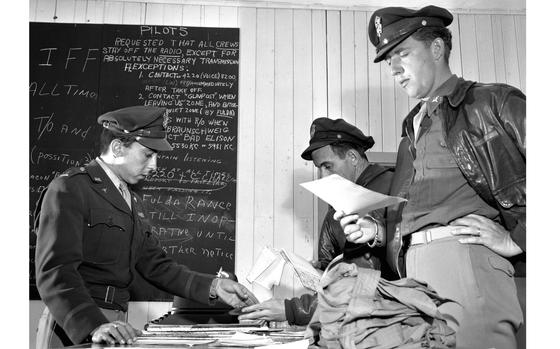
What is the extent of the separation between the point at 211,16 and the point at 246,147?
1.02 meters

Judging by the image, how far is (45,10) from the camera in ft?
16.5

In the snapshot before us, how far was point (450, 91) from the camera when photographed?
2.43m

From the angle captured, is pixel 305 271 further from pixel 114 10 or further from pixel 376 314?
pixel 114 10

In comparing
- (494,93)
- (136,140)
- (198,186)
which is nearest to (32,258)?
(198,186)

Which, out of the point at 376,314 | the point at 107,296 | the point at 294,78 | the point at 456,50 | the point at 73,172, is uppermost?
the point at 456,50

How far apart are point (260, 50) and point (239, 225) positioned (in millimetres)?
1291

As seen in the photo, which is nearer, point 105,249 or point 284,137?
point 105,249

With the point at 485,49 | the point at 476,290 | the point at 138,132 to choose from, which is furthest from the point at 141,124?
the point at 485,49

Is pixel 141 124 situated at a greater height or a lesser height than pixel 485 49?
A: lesser

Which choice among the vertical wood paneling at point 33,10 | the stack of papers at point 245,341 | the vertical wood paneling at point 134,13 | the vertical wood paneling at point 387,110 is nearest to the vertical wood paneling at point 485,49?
the vertical wood paneling at point 387,110

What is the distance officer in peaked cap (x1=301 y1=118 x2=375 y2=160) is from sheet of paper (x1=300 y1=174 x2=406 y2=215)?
70.0 inches

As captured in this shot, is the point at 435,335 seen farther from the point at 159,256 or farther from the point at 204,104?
the point at 204,104

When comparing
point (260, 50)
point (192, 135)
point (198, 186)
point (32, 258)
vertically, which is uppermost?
point (260, 50)

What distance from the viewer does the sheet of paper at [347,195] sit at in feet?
6.97
